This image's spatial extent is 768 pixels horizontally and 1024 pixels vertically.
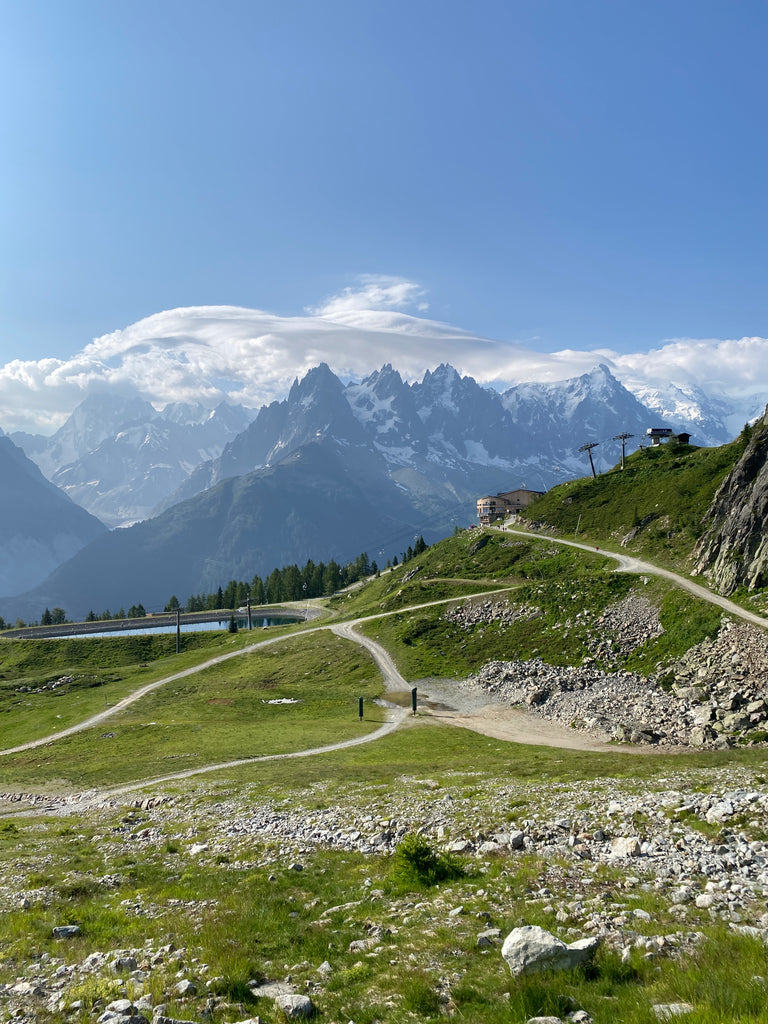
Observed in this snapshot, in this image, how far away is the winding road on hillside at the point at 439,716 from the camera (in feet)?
174

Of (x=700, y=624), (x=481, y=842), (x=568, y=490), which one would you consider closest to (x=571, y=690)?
(x=700, y=624)

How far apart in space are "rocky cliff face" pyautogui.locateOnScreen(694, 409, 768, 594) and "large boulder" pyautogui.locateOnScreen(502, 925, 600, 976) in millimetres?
74267

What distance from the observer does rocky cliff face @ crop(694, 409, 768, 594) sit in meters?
74.9

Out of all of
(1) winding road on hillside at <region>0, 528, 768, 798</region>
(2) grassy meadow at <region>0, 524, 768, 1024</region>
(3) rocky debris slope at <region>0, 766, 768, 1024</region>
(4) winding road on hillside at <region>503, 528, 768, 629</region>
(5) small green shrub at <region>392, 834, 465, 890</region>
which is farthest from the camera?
(4) winding road on hillside at <region>503, 528, 768, 629</region>

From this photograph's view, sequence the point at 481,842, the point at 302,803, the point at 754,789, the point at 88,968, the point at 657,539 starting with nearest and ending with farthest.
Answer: the point at 88,968 → the point at 481,842 → the point at 754,789 → the point at 302,803 → the point at 657,539

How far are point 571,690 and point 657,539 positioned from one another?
48152mm

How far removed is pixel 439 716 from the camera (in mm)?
70625

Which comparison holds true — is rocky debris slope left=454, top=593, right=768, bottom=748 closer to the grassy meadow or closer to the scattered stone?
the grassy meadow

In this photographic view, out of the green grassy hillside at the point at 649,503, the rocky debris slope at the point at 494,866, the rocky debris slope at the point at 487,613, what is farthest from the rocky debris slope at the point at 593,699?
the green grassy hillside at the point at 649,503

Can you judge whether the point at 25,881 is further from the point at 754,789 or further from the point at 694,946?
the point at 754,789

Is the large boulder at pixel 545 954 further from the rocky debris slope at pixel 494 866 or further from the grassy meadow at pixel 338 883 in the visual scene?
the rocky debris slope at pixel 494 866

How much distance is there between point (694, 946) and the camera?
39.0 ft

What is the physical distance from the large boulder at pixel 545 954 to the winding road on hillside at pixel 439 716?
39.0m

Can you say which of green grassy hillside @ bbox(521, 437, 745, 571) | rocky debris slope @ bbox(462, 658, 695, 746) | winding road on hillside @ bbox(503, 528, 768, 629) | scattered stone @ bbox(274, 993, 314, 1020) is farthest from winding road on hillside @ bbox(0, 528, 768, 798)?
scattered stone @ bbox(274, 993, 314, 1020)
